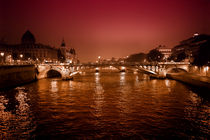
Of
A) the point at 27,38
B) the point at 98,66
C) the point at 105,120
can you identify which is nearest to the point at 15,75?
the point at 98,66

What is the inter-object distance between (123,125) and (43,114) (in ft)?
26.9

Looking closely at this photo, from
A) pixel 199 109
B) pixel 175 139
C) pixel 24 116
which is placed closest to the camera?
pixel 175 139

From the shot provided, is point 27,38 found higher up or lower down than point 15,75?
higher up

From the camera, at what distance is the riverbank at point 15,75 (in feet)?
118

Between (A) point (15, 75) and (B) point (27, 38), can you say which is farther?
(B) point (27, 38)

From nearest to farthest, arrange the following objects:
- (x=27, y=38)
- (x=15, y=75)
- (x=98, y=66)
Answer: (x=15, y=75), (x=98, y=66), (x=27, y=38)

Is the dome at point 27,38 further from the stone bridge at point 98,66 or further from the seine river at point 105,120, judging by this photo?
the seine river at point 105,120

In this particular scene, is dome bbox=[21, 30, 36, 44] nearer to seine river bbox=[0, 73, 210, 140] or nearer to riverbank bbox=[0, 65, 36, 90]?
riverbank bbox=[0, 65, 36, 90]

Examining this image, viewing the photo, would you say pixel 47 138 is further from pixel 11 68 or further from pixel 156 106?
pixel 11 68

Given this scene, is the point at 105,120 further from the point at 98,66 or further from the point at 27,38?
the point at 27,38

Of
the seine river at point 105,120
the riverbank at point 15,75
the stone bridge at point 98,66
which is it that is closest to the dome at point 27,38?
the stone bridge at point 98,66

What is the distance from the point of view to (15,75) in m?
41.0

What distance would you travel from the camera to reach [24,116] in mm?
18219

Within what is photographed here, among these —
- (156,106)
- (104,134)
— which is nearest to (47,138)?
(104,134)
